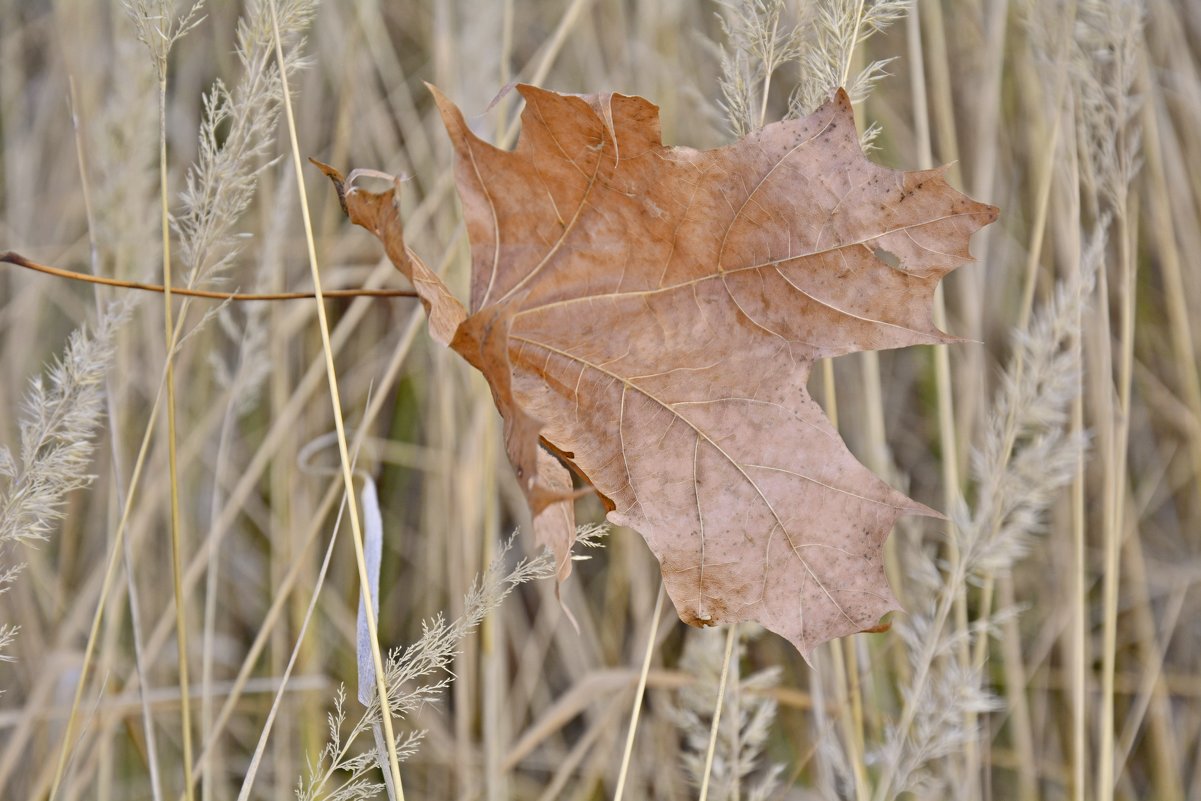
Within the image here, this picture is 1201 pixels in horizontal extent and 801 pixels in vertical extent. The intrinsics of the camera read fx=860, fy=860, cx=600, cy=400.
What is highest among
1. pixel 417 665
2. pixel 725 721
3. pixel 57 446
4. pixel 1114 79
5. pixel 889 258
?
pixel 1114 79

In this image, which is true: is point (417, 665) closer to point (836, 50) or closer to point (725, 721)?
point (725, 721)

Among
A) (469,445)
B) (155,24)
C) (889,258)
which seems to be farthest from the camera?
(469,445)

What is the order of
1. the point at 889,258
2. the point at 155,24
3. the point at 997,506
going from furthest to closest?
the point at 889,258, the point at 997,506, the point at 155,24

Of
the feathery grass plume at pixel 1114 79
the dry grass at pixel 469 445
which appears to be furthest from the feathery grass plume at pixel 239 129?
the feathery grass plume at pixel 1114 79

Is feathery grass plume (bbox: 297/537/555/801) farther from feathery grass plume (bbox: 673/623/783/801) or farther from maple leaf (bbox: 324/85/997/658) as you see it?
feathery grass plume (bbox: 673/623/783/801)

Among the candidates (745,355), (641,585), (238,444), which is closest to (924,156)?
(745,355)

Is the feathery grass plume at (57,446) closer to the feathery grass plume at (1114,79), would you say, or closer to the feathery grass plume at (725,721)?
the feathery grass plume at (725,721)

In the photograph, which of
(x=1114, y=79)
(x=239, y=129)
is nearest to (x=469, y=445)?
(x=239, y=129)
